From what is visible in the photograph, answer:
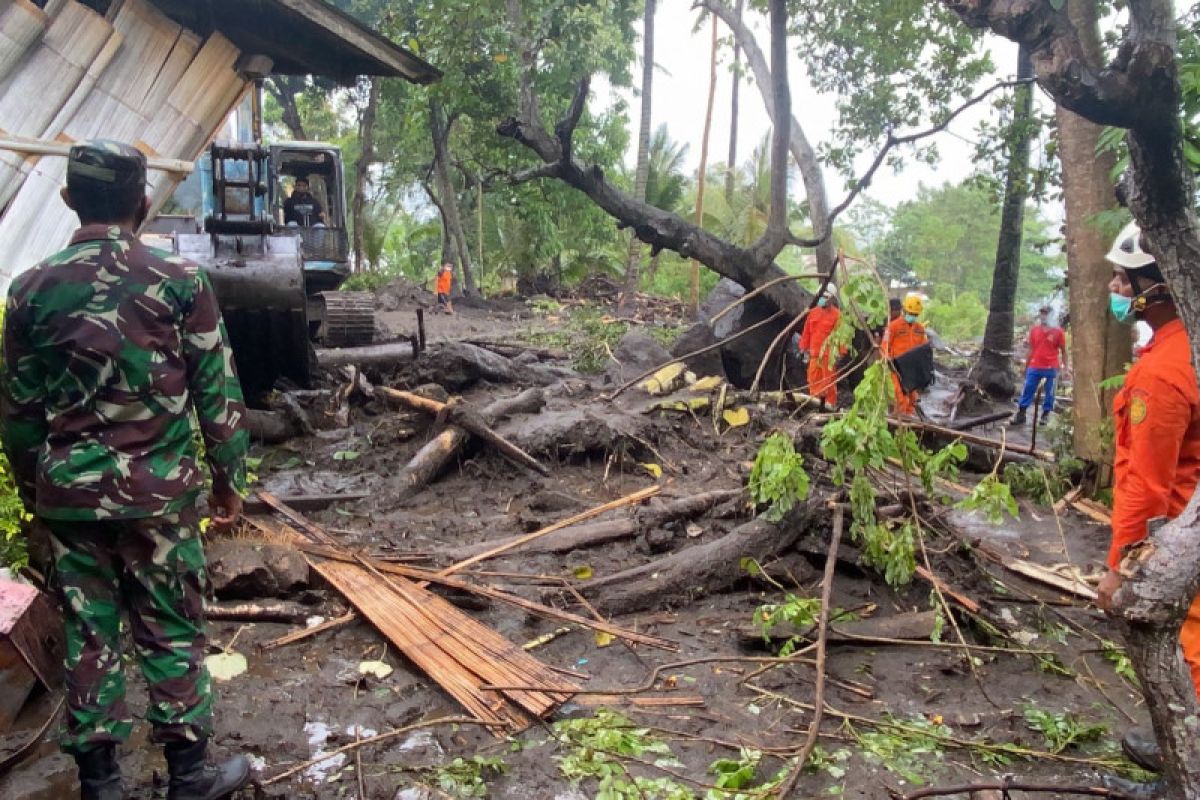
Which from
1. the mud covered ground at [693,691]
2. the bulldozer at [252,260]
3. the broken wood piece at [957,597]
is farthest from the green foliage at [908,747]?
the bulldozer at [252,260]

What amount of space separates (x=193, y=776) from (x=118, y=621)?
57cm

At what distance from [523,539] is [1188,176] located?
4224 mm

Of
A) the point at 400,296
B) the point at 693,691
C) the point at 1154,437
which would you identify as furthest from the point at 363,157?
the point at 1154,437

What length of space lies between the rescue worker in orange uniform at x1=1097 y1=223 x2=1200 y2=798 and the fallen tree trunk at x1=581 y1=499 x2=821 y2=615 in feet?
6.54

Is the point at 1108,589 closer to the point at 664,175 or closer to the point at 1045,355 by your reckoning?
the point at 1045,355

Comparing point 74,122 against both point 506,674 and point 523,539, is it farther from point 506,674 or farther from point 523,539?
point 506,674

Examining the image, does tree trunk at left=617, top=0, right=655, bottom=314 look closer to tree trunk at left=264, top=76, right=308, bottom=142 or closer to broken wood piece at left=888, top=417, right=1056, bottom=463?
tree trunk at left=264, top=76, right=308, bottom=142

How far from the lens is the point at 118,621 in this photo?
287 cm

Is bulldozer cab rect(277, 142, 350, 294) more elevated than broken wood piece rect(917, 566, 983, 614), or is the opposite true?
bulldozer cab rect(277, 142, 350, 294)

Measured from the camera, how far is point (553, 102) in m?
20.7

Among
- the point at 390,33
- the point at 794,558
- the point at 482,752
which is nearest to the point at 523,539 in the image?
the point at 794,558

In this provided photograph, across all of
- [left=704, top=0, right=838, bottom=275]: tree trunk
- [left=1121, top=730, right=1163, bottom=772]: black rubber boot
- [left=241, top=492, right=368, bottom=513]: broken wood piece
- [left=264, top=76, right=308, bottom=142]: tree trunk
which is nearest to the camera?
[left=1121, top=730, right=1163, bottom=772]: black rubber boot

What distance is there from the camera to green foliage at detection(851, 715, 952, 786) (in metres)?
3.39

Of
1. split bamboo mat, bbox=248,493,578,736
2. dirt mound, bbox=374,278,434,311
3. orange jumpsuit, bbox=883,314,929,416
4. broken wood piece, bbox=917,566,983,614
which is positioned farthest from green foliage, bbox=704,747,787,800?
dirt mound, bbox=374,278,434,311
